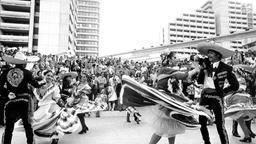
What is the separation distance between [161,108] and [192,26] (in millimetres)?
149722

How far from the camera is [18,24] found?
167ft

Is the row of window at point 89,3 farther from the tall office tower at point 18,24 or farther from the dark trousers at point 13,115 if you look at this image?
the dark trousers at point 13,115

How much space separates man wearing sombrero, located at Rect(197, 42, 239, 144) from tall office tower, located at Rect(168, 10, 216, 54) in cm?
13949

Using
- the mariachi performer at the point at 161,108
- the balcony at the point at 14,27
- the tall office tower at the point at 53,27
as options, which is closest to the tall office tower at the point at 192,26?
the tall office tower at the point at 53,27

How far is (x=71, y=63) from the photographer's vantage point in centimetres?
1487

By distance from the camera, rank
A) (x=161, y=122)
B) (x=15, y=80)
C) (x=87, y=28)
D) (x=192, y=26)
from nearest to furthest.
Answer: (x=161, y=122)
(x=15, y=80)
(x=87, y=28)
(x=192, y=26)

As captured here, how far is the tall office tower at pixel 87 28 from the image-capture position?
11956 centimetres

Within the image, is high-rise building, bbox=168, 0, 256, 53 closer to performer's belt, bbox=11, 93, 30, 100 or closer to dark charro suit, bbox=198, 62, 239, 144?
dark charro suit, bbox=198, 62, 239, 144

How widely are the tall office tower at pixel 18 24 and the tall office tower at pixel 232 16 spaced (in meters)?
104

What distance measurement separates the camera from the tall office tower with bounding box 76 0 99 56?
11956 centimetres

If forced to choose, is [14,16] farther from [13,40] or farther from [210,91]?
[210,91]

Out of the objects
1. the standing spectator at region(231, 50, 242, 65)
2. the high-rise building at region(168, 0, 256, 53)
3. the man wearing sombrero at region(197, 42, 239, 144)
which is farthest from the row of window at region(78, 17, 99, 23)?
the man wearing sombrero at region(197, 42, 239, 144)

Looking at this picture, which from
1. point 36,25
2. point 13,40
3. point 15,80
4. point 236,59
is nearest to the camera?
point 15,80

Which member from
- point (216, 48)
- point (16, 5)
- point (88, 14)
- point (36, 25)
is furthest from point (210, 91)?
point (88, 14)
